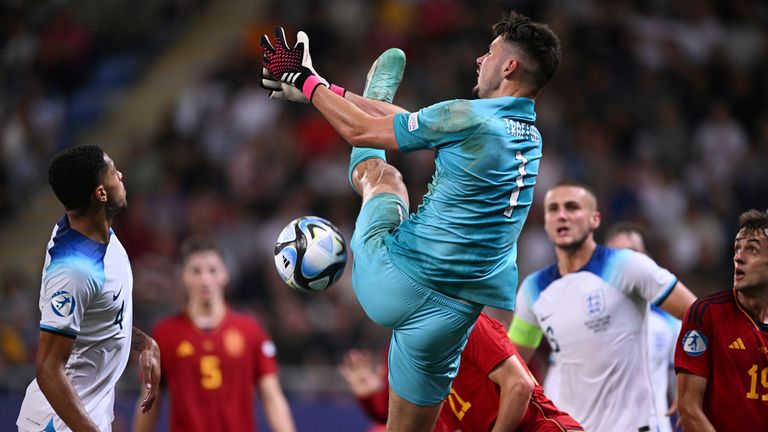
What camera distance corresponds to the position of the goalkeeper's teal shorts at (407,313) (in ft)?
17.1

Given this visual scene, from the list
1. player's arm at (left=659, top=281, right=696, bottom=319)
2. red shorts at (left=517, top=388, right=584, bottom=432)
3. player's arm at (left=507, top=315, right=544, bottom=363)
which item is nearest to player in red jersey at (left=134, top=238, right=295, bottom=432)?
player's arm at (left=507, top=315, right=544, bottom=363)

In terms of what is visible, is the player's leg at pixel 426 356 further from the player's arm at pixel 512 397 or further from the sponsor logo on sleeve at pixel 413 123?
the sponsor logo on sleeve at pixel 413 123

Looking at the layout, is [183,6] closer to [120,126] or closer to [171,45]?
[171,45]

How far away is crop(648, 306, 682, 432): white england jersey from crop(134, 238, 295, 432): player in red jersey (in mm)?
2668

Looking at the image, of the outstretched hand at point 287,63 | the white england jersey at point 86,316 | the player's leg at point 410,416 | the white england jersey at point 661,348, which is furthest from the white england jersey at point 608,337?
the white england jersey at point 86,316

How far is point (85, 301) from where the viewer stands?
17.3 ft

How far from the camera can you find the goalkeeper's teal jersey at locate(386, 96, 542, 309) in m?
5.13

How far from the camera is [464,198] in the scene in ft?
17.0

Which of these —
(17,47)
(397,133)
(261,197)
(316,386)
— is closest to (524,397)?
(397,133)

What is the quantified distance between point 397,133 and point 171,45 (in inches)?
503

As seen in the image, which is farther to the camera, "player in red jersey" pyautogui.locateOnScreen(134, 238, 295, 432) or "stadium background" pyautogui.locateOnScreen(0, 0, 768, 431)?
"stadium background" pyautogui.locateOnScreen(0, 0, 768, 431)

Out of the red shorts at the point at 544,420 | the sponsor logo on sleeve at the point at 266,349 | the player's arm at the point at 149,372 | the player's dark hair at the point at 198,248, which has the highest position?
the player's dark hair at the point at 198,248

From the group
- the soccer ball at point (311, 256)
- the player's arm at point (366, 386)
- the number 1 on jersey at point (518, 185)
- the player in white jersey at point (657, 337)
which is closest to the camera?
the number 1 on jersey at point (518, 185)

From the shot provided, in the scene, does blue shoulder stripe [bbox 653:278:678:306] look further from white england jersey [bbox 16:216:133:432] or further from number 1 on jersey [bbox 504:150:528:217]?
white england jersey [bbox 16:216:133:432]
